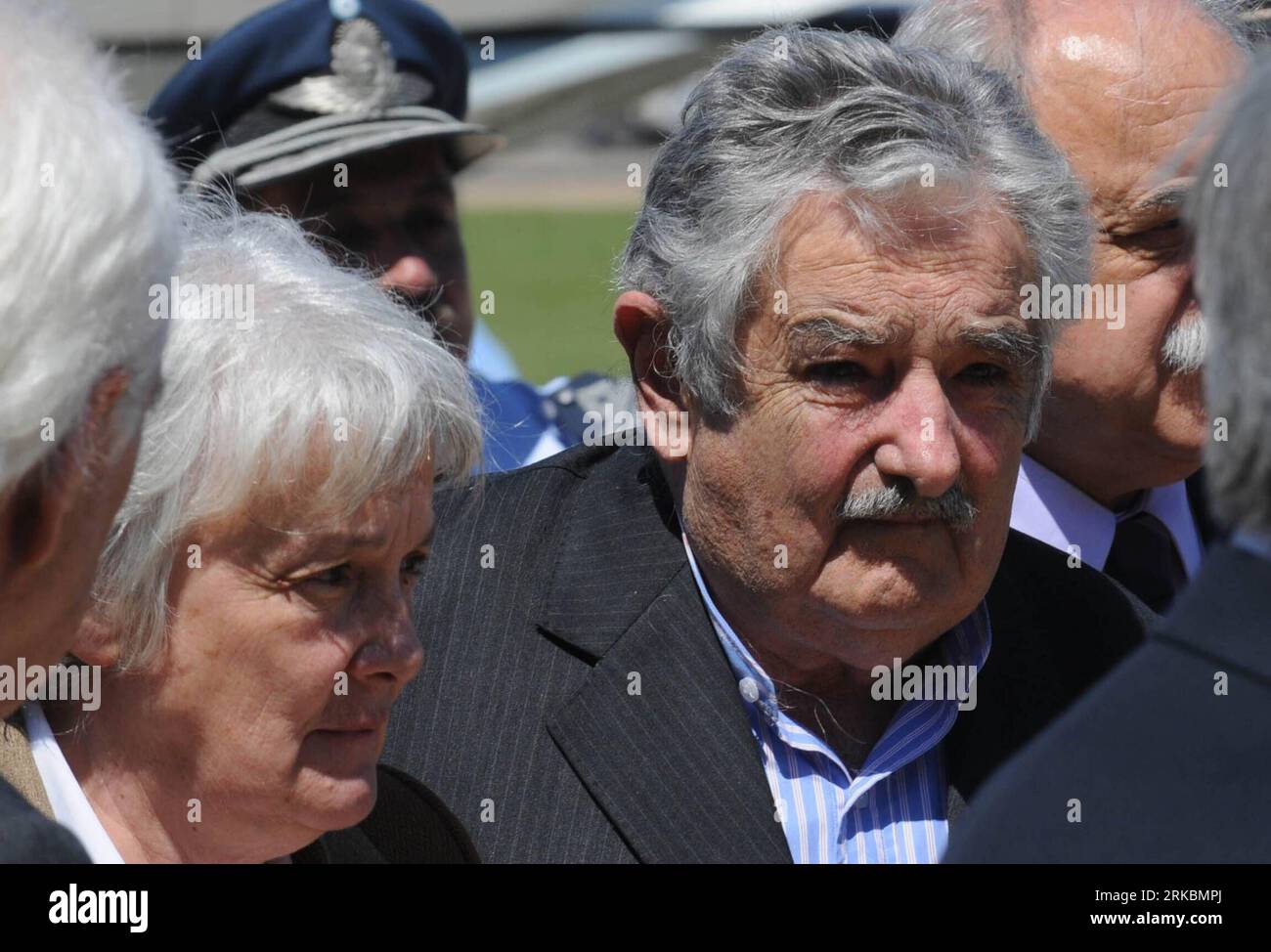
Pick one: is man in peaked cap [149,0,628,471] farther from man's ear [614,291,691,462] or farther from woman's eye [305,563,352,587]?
woman's eye [305,563,352,587]

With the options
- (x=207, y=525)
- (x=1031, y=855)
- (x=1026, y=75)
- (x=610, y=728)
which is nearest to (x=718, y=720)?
(x=610, y=728)

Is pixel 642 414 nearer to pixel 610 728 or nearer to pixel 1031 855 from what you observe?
pixel 610 728

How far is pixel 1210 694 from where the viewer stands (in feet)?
3.84

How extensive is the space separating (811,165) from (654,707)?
0.77 metres

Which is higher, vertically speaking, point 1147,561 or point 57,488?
point 1147,561

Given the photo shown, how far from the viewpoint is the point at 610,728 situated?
2.28 metres

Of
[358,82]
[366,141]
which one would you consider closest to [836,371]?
[366,141]

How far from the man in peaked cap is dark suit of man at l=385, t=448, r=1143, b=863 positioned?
94 centimetres

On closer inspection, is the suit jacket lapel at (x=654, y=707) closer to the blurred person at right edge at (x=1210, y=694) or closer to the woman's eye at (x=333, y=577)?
the woman's eye at (x=333, y=577)

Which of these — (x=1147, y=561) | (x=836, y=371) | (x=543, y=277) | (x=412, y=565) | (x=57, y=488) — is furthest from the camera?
(x=543, y=277)

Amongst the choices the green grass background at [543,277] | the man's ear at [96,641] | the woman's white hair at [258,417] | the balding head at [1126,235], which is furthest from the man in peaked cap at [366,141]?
the green grass background at [543,277]

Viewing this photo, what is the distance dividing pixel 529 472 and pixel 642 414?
279mm

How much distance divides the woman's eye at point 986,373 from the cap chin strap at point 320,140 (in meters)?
1.78

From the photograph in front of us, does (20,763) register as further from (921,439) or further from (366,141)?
(366,141)
